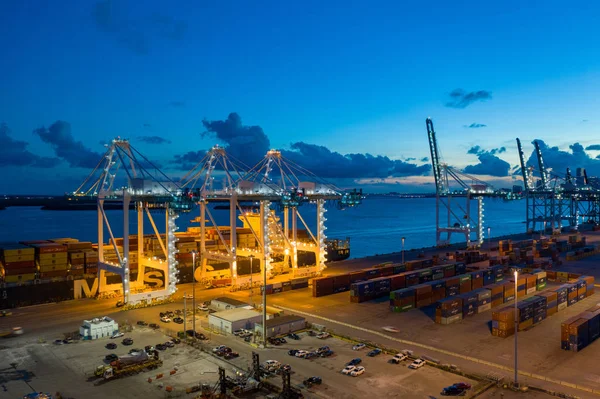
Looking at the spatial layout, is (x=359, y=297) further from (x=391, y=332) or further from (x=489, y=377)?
(x=489, y=377)

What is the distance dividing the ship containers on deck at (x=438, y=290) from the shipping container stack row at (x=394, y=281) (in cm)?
90

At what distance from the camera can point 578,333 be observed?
24062 mm

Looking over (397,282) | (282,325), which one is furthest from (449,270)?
(282,325)

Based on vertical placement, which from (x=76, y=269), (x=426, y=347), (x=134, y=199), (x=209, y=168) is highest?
(x=209, y=168)

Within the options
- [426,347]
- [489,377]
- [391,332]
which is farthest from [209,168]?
[489,377]

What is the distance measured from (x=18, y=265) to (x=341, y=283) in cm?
2499

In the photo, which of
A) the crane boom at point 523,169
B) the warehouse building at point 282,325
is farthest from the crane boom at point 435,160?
the warehouse building at point 282,325

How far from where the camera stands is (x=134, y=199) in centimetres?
3609

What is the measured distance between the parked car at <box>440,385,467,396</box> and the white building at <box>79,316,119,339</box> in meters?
18.5

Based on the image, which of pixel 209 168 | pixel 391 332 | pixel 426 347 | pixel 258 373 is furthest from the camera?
pixel 209 168

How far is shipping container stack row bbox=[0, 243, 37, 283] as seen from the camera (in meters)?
34.8

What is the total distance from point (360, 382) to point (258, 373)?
437cm

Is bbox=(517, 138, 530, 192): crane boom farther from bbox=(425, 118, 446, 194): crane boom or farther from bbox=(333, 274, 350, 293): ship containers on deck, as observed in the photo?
bbox=(333, 274, 350, 293): ship containers on deck

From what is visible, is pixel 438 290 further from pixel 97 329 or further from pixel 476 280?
pixel 97 329
